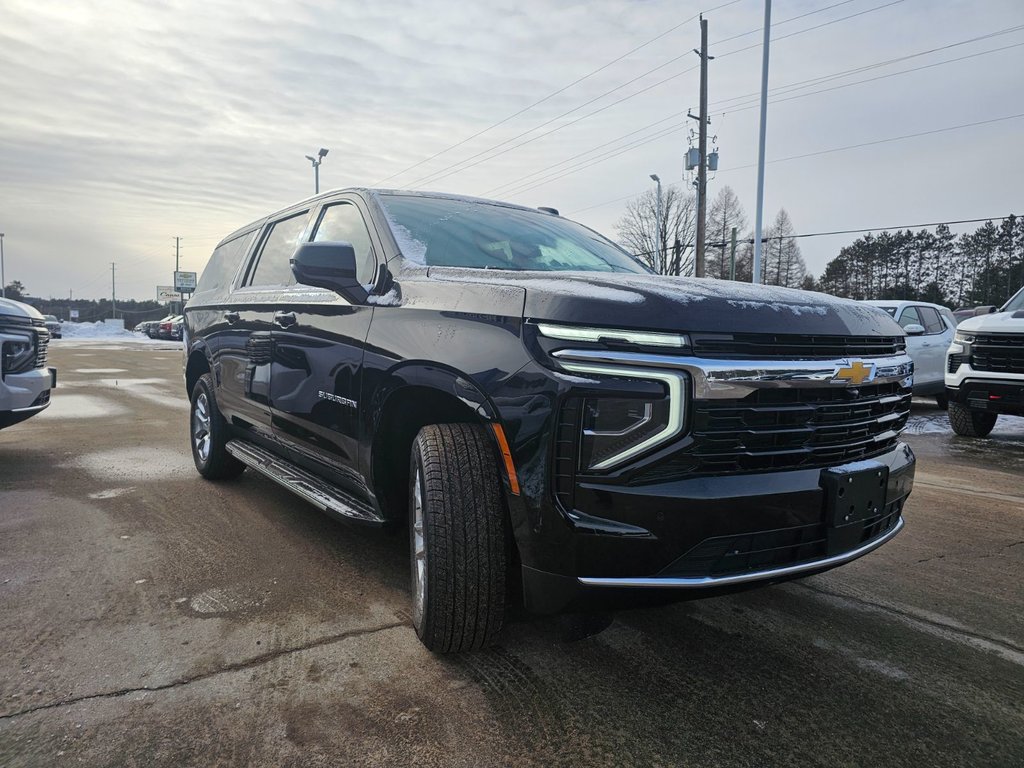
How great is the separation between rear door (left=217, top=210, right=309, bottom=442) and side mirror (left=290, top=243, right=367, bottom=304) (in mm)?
900

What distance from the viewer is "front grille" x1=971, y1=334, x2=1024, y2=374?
6.36 meters

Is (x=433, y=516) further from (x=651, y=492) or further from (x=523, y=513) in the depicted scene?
(x=651, y=492)

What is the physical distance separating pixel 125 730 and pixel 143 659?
0.43 m

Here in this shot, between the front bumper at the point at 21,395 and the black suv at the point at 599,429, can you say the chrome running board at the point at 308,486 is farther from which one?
the front bumper at the point at 21,395

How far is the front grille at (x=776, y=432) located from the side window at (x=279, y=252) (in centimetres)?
252

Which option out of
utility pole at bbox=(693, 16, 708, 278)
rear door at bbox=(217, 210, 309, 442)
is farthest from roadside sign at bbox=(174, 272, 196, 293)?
rear door at bbox=(217, 210, 309, 442)

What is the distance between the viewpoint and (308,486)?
3.21 m

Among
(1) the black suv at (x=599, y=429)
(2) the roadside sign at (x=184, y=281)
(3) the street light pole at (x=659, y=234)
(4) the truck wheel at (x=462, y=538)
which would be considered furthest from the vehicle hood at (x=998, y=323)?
(2) the roadside sign at (x=184, y=281)

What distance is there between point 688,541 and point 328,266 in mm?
1719

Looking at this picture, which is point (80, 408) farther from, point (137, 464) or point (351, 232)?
point (351, 232)

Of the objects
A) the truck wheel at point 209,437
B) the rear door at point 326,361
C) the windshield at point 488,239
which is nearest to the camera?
the rear door at point 326,361

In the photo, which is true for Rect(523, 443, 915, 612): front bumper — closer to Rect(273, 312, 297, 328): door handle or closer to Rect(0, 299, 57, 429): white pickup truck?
Rect(273, 312, 297, 328): door handle

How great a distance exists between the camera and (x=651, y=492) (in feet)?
6.10

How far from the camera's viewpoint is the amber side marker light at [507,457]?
200cm
